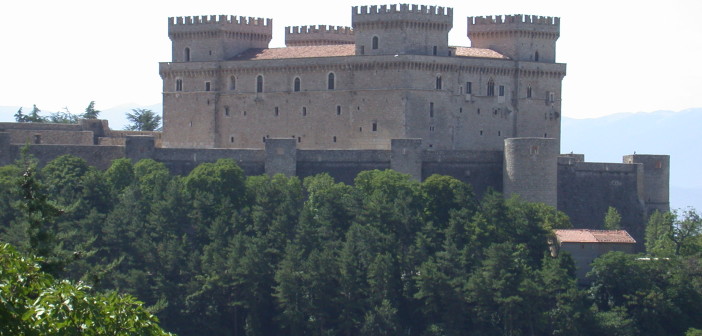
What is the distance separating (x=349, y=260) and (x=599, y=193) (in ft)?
48.6

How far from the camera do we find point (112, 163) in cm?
6066

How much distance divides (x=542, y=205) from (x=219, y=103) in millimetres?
16784

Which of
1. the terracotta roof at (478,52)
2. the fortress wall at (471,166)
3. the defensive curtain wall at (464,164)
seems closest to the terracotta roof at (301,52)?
the terracotta roof at (478,52)

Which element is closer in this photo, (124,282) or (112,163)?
(124,282)

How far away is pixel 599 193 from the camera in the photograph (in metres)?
62.4

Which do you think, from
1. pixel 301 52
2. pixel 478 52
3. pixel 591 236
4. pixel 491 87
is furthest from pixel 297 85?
pixel 591 236

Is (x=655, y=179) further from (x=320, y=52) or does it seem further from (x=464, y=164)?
(x=320, y=52)

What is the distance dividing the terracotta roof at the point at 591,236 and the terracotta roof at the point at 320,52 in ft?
36.1

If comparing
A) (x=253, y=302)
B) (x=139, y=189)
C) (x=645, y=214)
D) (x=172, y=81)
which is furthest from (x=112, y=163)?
(x=645, y=214)

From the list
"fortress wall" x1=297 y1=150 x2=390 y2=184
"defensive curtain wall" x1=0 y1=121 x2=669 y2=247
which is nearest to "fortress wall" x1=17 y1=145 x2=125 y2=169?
"defensive curtain wall" x1=0 y1=121 x2=669 y2=247

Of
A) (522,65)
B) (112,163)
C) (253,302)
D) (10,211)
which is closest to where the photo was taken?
(253,302)

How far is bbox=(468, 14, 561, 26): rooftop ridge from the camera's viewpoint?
213 feet

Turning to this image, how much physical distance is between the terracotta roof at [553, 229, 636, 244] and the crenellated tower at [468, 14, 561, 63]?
1170 cm

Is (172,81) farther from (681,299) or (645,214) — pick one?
(681,299)
